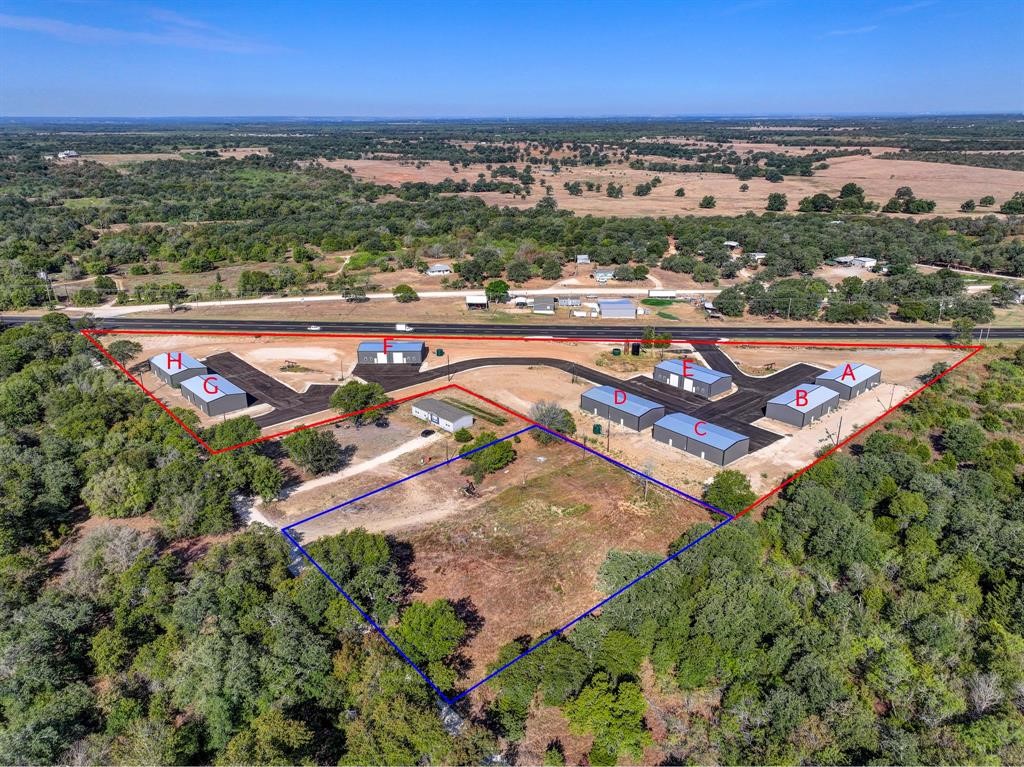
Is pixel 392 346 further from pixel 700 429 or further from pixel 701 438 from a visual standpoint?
pixel 701 438

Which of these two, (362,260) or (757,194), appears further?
(757,194)

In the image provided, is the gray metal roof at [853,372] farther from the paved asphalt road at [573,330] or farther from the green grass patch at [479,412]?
the green grass patch at [479,412]

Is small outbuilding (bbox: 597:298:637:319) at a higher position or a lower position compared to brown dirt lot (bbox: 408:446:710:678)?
higher

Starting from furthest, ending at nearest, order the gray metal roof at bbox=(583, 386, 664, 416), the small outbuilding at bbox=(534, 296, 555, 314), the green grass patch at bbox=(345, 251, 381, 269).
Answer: the green grass patch at bbox=(345, 251, 381, 269) → the small outbuilding at bbox=(534, 296, 555, 314) → the gray metal roof at bbox=(583, 386, 664, 416)

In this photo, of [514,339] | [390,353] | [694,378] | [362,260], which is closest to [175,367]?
[390,353]

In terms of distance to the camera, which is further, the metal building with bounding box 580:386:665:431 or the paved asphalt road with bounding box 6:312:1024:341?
the paved asphalt road with bounding box 6:312:1024:341

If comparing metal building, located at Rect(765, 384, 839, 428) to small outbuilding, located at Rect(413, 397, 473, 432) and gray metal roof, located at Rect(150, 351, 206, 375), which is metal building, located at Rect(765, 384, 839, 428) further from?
gray metal roof, located at Rect(150, 351, 206, 375)

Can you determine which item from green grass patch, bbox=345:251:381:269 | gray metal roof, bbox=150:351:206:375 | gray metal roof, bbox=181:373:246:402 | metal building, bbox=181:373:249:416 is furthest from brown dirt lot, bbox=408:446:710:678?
green grass patch, bbox=345:251:381:269
